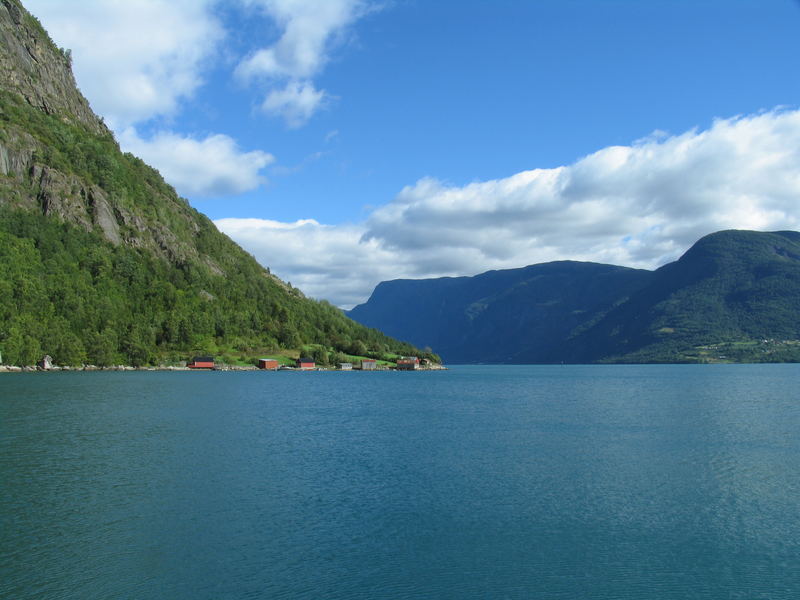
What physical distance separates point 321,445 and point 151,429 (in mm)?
21625

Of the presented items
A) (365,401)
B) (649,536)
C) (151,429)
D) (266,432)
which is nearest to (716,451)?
(649,536)

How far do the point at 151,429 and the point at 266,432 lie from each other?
12849 millimetres

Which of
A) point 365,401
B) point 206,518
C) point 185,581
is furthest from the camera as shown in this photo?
point 365,401

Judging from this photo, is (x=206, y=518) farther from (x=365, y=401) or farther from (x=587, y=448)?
(x=365, y=401)

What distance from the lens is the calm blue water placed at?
26.1 metres

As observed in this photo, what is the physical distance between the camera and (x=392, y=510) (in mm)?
36656

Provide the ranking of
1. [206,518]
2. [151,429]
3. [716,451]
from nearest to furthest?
1. [206,518]
2. [716,451]
3. [151,429]

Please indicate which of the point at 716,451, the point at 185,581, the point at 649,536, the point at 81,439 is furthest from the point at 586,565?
the point at 81,439

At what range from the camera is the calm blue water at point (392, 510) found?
2614 cm

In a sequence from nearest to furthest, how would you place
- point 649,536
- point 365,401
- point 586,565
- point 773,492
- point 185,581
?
1. point 185,581
2. point 586,565
3. point 649,536
4. point 773,492
5. point 365,401

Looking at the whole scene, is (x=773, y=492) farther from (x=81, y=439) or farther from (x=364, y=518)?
(x=81, y=439)

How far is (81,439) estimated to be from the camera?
58812 millimetres

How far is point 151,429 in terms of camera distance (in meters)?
67.1

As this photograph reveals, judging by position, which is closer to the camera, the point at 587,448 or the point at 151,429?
the point at 587,448
